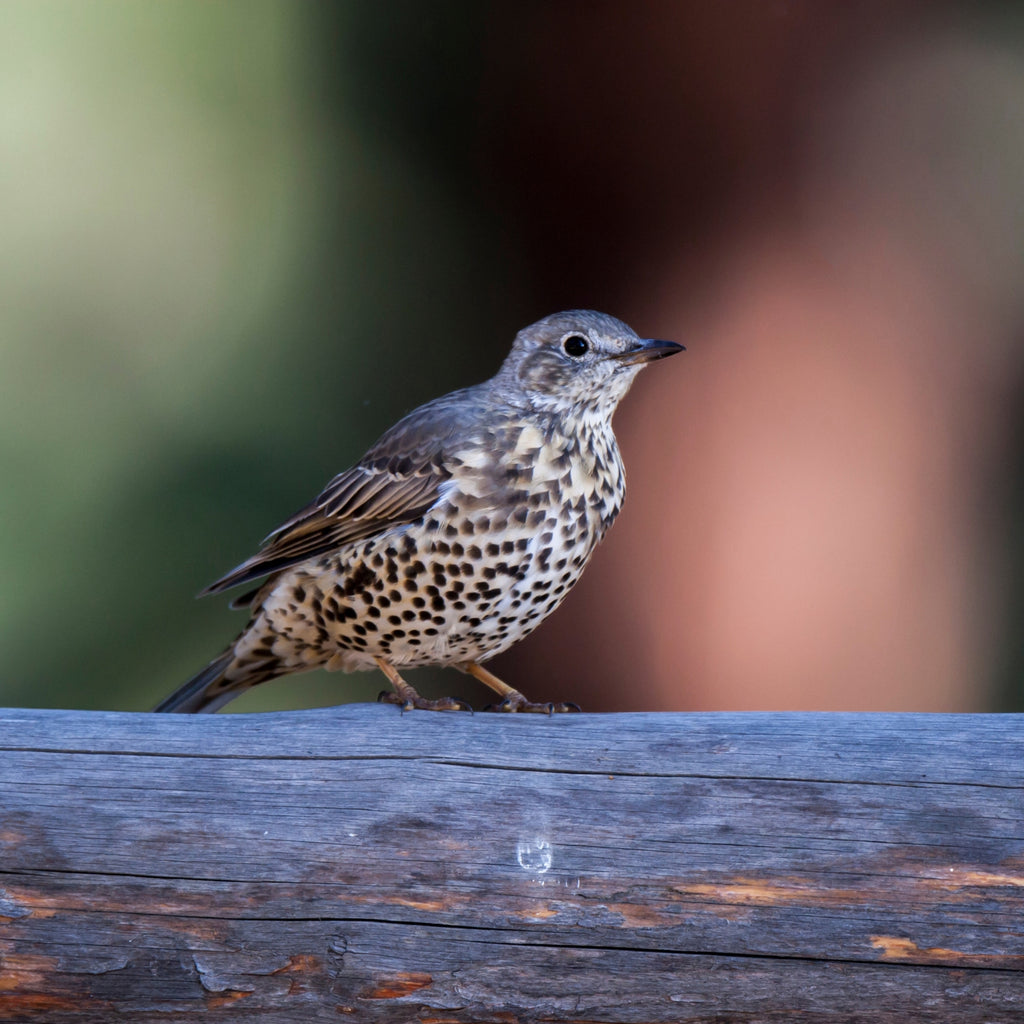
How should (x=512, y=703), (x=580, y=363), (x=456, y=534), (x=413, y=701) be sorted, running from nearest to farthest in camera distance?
(x=413, y=701) → (x=456, y=534) → (x=512, y=703) → (x=580, y=363)

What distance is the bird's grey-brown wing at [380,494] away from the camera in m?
2.74

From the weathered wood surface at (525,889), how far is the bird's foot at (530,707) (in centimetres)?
53

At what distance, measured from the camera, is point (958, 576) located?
14.7 feet

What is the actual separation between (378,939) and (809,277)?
3.22 metres

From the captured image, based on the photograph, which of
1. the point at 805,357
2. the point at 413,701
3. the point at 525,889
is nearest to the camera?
the point at 525,889

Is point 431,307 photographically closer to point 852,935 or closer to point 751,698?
point 751,698

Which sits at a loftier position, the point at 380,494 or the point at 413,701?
the point at 380,494

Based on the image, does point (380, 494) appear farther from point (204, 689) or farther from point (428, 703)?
point (204, 689)

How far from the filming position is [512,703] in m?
2.79

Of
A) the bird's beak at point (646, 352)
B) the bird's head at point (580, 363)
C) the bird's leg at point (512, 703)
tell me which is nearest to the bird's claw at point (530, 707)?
the bird's leg at point (512, 703)

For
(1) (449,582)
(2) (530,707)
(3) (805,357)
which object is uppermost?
(3) (805,357)

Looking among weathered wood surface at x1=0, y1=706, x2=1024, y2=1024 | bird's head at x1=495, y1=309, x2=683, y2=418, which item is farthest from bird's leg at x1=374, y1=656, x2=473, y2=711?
bird's head at x1=495, y1=309, x2=683, y2=418

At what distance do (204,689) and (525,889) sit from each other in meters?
1.38

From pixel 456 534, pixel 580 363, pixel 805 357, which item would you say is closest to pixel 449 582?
pixel 456 534
